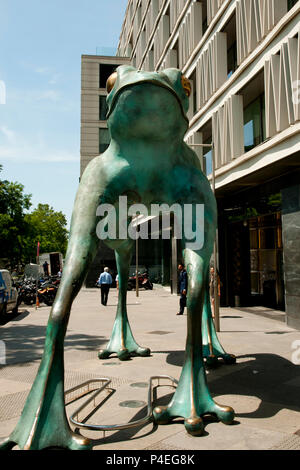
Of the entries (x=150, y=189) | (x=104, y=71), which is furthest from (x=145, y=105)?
(x=104, y=71)

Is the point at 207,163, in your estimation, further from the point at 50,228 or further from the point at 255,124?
the point at 50,228

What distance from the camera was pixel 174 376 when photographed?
561cm

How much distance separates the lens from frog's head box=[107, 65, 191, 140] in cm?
374

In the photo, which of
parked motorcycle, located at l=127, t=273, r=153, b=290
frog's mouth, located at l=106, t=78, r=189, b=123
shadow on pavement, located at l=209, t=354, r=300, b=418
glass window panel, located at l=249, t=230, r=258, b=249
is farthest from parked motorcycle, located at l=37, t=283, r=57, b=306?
Answer: frog's mouth, located at l=106, t=78, r=189, b=123

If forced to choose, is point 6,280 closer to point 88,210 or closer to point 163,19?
point 88,210

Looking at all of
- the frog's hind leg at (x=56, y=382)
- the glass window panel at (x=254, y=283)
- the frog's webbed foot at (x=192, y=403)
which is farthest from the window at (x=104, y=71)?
the frog's webbed foot at (x=192, y=403)

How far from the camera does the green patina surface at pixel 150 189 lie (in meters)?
3.55

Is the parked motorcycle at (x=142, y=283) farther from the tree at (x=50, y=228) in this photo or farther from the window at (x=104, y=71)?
the tree at (x=50, y=228)

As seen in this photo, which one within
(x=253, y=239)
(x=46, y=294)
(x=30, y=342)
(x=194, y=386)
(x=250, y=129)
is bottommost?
(x=30, y=342)

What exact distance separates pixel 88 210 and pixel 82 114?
36766 millimetres

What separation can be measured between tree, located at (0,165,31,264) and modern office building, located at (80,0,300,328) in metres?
21.9

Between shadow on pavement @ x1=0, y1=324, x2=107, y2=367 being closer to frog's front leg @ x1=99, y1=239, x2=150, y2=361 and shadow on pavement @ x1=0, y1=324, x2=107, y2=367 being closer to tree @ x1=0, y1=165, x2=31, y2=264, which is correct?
frog's front leg @ x1=99, y1=239, x2=150, y2=361

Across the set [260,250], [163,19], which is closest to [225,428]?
[260,250]

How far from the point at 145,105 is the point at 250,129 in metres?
11.1
